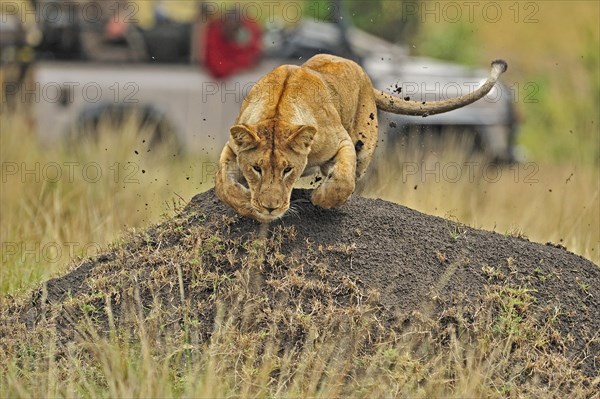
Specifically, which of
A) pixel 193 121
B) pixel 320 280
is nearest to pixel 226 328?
pixel 320 280

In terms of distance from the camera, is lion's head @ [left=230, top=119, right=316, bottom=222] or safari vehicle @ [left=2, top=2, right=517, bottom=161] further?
safari vehicle @ [left=2, top=2, right=517, bottom=161]

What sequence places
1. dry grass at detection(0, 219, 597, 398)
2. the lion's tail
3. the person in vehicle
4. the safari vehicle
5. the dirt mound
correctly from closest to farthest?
dry grass at detection(0, 219, 597, 398) → the dirt mound → the lion's tail → the person in vehicle → the safari vehicle

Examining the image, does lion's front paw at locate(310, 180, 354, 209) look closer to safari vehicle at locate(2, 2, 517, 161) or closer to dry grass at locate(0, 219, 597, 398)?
dry grass at locate(0, 219, 597, 398)

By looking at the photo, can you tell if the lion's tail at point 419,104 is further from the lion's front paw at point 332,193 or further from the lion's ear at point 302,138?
the lion's ear at point 302,138

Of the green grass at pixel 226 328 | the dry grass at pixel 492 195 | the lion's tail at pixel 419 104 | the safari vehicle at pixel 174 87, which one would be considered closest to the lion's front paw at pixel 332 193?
the green grass at pixel 226 328

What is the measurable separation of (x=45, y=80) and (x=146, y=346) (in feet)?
31.0

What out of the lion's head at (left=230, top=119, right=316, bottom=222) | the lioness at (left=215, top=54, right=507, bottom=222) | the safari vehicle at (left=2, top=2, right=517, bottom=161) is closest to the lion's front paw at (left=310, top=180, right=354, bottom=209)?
the lioness at (left=215, top=54, right=507, bottom=222)

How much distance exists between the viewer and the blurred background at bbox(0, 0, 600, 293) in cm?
911

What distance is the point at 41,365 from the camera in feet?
17.2

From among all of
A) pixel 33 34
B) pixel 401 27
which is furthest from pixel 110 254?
pixel 401 27

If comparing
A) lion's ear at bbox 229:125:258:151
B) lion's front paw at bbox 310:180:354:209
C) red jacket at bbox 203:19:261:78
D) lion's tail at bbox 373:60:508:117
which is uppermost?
lion's ear at bbox 229:125:258:151

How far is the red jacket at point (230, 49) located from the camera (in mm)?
13672

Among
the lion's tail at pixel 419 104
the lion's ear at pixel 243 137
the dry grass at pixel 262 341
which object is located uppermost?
the lion's ear at pixel 243 137

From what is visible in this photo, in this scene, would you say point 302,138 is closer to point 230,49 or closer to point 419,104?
point 419,104
